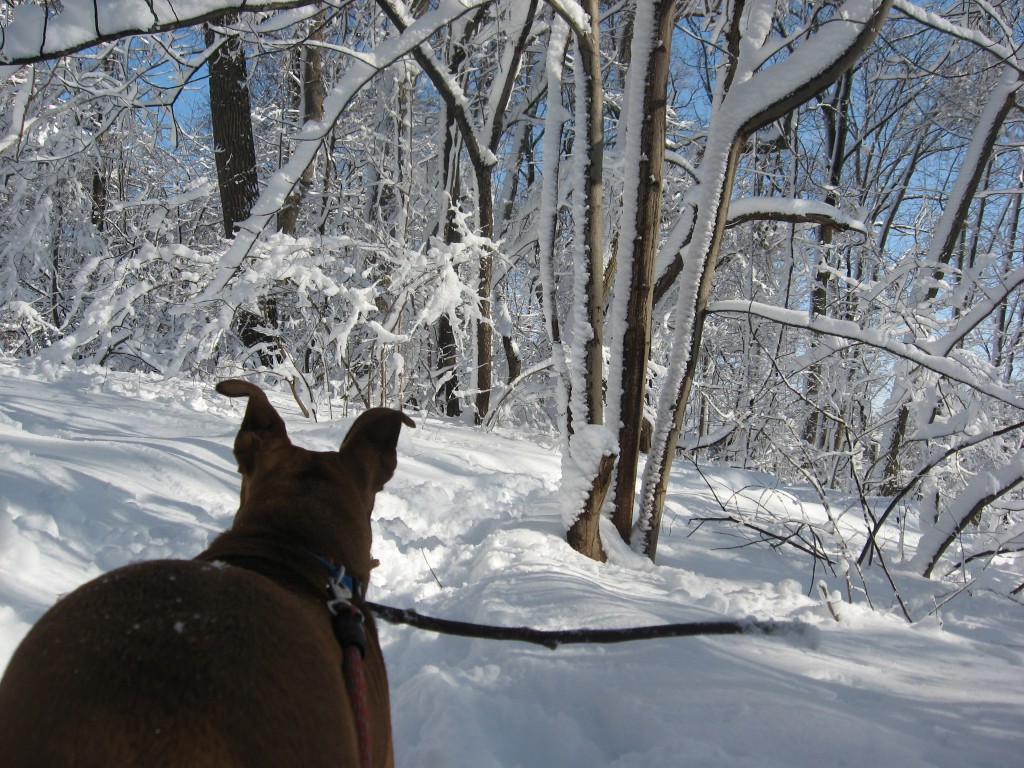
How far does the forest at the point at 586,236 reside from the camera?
4.12 metres

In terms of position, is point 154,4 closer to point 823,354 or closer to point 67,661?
point 67,661

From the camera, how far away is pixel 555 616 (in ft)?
9.50

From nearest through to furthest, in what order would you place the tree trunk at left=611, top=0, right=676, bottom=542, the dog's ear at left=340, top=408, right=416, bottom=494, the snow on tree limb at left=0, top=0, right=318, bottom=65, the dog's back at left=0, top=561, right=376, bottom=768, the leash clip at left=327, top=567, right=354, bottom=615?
the dog's back at left=0, top=561, right=376, bottom=768
the leash clip at left=327, top=567, right=354, bottom=615
the dog's ear at left=340, top=408, right=416, bottom=494
the snow on tree limb at left=0, top=0, right=318, bottom=65
the tree trunk at left=611, top=0, right=676, bottom=542

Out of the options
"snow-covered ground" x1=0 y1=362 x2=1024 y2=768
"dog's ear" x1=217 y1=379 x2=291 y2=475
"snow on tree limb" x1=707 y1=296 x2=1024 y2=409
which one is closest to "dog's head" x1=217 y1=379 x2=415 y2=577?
"dog's ear" x1=217 y1=379 x2=291 y2=475

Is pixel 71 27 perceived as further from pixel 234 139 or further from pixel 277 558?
pixel 234 139

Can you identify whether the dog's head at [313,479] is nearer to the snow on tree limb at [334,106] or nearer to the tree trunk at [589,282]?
the tree trunk at [589,282]

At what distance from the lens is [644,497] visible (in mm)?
4523

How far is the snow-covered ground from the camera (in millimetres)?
1979

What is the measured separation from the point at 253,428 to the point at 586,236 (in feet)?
9.82

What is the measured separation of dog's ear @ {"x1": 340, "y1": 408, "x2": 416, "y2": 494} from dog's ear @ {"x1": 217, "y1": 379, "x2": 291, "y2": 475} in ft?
0.59

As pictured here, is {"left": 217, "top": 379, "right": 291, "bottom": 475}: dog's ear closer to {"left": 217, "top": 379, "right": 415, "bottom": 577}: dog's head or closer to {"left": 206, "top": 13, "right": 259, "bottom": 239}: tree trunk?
{"left": 217, "top": 379, "right": 415, "bottom": 577}: dog's head

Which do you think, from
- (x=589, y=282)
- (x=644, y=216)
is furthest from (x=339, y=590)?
(x=644, y=216)

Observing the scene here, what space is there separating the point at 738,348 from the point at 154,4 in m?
12.7

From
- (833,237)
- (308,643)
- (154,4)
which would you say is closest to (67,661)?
(308,643)
